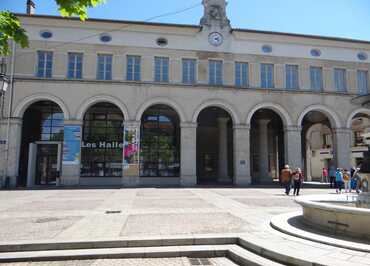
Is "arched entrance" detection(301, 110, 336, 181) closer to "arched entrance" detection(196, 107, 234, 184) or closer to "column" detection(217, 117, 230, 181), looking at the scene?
"arched entrance" detection(196, 107, 234, 184)

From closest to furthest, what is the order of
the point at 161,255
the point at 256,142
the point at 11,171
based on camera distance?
the point at 161,255, the point at 11,171, the point at 256,142

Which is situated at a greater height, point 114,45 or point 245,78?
point 114,45

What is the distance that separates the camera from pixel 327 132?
41812 mm

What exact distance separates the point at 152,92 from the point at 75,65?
6.33 metres

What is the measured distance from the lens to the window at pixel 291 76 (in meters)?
27.7

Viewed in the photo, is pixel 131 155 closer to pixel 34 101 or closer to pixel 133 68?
pixel 133 68

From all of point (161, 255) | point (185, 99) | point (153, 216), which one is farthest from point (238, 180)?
point (161, 255)

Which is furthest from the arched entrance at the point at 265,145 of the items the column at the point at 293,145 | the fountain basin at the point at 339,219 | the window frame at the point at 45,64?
the fountain basin at the point at 339,219

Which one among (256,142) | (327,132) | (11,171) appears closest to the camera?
(11,171)

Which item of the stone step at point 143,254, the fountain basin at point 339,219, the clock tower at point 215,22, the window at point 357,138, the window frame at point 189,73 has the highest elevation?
the clock tower at point 215,22

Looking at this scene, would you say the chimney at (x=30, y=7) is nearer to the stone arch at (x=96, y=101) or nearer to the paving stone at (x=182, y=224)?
the stone arch at (x=96, y=101)

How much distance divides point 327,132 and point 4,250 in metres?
41.5

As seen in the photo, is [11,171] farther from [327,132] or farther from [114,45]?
[327,132]

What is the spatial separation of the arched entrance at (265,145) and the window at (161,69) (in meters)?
10.2
